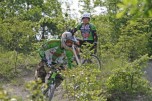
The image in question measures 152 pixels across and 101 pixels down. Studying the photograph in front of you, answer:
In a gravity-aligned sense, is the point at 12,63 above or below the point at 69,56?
below

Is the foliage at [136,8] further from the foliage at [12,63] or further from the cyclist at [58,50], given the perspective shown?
the foliage at [12,63]

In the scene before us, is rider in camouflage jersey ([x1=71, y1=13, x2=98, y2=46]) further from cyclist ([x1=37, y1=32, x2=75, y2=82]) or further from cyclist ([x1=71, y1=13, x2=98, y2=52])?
cyclist ([x1=37, y1=32, x2=75, y2=82])

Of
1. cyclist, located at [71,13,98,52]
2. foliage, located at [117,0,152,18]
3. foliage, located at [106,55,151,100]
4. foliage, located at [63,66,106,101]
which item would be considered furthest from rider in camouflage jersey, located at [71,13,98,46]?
foliage, located at [117,0,152,18]

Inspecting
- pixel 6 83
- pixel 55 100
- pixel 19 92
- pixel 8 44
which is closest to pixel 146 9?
pixel 55 100

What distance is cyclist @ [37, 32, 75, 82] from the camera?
26.9 ft

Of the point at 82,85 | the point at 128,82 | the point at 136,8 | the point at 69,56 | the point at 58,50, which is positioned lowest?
the point at 128,82

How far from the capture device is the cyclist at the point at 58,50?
8211 millimetres

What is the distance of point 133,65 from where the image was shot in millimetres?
9914

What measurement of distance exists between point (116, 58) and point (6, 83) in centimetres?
350

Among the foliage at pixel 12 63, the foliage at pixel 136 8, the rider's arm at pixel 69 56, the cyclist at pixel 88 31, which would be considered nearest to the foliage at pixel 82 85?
the rider's arm at pixel 69 56

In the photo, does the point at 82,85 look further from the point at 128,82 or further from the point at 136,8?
the point at 136,8

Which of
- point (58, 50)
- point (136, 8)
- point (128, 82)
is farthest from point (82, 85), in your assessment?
point (136, 8)

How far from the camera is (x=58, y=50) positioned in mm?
8344

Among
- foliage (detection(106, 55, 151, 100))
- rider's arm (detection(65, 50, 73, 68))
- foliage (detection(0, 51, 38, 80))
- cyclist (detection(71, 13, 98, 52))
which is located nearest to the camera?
rider's arm (detection(65, 50, 73, 68))
